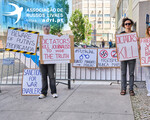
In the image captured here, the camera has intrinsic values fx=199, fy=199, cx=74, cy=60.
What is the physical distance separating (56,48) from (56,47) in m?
0.03

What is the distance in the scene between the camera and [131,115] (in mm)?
3869

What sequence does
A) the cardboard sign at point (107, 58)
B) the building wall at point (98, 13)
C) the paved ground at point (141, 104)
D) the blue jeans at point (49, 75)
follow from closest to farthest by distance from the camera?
the paved ground at point (141, 104), the blue jeans at point (49, 75), the cardboard sign at point (107, 58), the building wall at point (98, 13)

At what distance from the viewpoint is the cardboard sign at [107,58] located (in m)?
6.85

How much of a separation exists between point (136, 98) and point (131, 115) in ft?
4.57

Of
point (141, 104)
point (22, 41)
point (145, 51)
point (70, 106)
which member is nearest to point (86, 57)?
point (145, 51)

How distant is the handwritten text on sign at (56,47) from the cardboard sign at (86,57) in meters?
1.22

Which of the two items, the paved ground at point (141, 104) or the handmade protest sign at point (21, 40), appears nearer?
the paved ground at point (141, 104)

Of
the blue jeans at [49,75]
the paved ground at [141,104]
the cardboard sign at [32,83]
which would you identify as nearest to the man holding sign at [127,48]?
the paved ground at [141,104]

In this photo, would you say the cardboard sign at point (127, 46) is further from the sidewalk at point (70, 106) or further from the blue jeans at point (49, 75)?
the blue jeans at point (49, 75)

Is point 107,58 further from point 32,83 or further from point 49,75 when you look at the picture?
point 32,83

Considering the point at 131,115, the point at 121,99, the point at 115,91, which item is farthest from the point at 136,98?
the point at 131,115

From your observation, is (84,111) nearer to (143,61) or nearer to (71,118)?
(71,118)

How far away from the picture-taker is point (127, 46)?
5527 mm

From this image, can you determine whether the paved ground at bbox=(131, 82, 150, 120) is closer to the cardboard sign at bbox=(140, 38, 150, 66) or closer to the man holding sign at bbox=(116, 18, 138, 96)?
the man holding sign at bbox=(116, 18, 138, 96)
